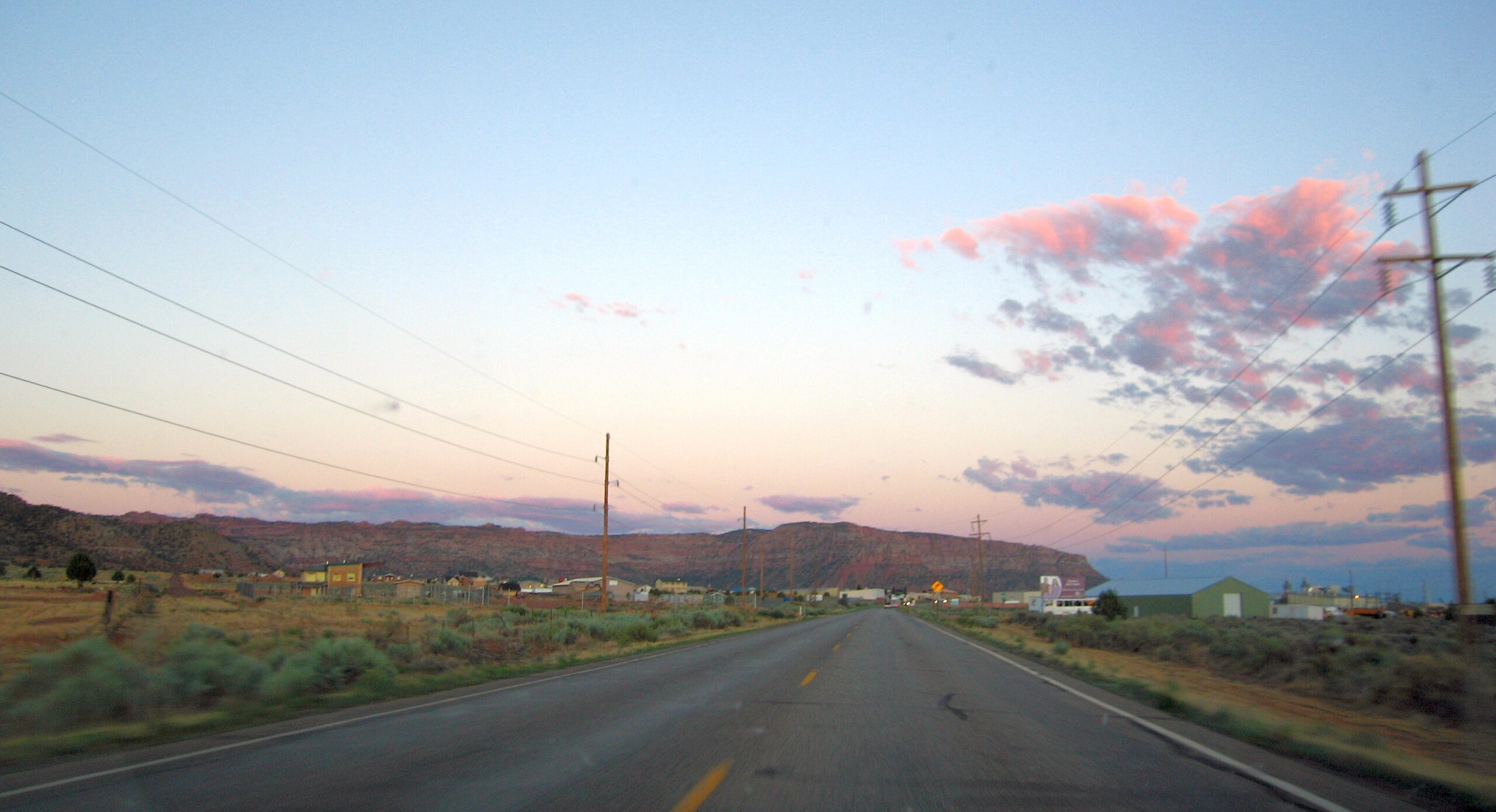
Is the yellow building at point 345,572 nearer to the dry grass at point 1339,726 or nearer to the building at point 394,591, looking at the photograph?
the building at point 394,591

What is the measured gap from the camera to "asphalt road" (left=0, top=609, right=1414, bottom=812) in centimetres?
707

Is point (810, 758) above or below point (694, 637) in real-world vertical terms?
above

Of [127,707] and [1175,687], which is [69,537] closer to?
[127,707]

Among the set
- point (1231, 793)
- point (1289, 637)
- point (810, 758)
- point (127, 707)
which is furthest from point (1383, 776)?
point (1289, 637)

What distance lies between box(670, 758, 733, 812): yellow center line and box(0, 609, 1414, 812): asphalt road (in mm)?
24

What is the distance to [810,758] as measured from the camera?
29.4ft

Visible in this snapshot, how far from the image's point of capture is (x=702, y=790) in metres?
7.32

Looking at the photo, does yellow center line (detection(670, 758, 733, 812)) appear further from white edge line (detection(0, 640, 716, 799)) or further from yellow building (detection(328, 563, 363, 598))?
yellow building (detection(328, 563, 363, 598))

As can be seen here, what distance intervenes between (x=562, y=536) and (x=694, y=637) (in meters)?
159

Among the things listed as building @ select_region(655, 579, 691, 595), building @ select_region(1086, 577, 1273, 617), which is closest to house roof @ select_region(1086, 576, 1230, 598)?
building @ select_region(1086, 577, 1273, 617)

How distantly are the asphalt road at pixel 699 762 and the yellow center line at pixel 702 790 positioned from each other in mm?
24

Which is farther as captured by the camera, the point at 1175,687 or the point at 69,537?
the point at 69,537

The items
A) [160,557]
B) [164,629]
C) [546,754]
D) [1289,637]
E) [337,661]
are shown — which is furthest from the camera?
[160,557]

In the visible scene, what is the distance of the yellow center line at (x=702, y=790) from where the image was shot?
671cm
